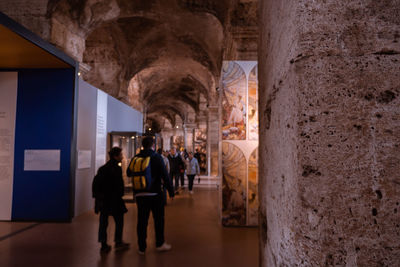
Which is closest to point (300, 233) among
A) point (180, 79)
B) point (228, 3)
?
point (228, 3)

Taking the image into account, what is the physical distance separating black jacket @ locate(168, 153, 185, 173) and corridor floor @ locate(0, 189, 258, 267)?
10.9ft

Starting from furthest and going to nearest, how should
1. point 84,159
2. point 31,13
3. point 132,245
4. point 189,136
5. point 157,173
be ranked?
point 189,136
point 31,13
point 84,159
point 132,245
point 157,173

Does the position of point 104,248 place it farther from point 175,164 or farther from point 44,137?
point 175,164

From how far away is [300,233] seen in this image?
3.42ft

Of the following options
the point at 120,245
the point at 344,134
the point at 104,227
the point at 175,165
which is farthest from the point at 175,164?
the point at 344,134

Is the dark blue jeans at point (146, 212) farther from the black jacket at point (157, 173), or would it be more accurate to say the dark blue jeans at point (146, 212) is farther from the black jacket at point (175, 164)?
the black jacket at point (175, 164)

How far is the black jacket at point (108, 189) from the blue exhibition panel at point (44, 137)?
7.08ft

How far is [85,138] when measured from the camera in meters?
6.50

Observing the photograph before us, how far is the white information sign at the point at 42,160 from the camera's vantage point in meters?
5.67

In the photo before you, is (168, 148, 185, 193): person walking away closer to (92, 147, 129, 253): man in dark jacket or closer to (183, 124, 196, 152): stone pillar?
(92, 147, 129, 253): man in dark jacket

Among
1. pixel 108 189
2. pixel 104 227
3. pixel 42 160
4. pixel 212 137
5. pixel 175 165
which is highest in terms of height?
pixel 212 137

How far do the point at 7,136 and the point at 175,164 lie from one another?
5.15m

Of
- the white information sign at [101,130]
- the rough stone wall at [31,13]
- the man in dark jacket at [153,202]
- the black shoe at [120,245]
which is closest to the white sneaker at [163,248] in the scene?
the man in dark jacket at [153,202]

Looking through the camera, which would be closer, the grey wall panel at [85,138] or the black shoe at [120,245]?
the black shoe at [120,245]
